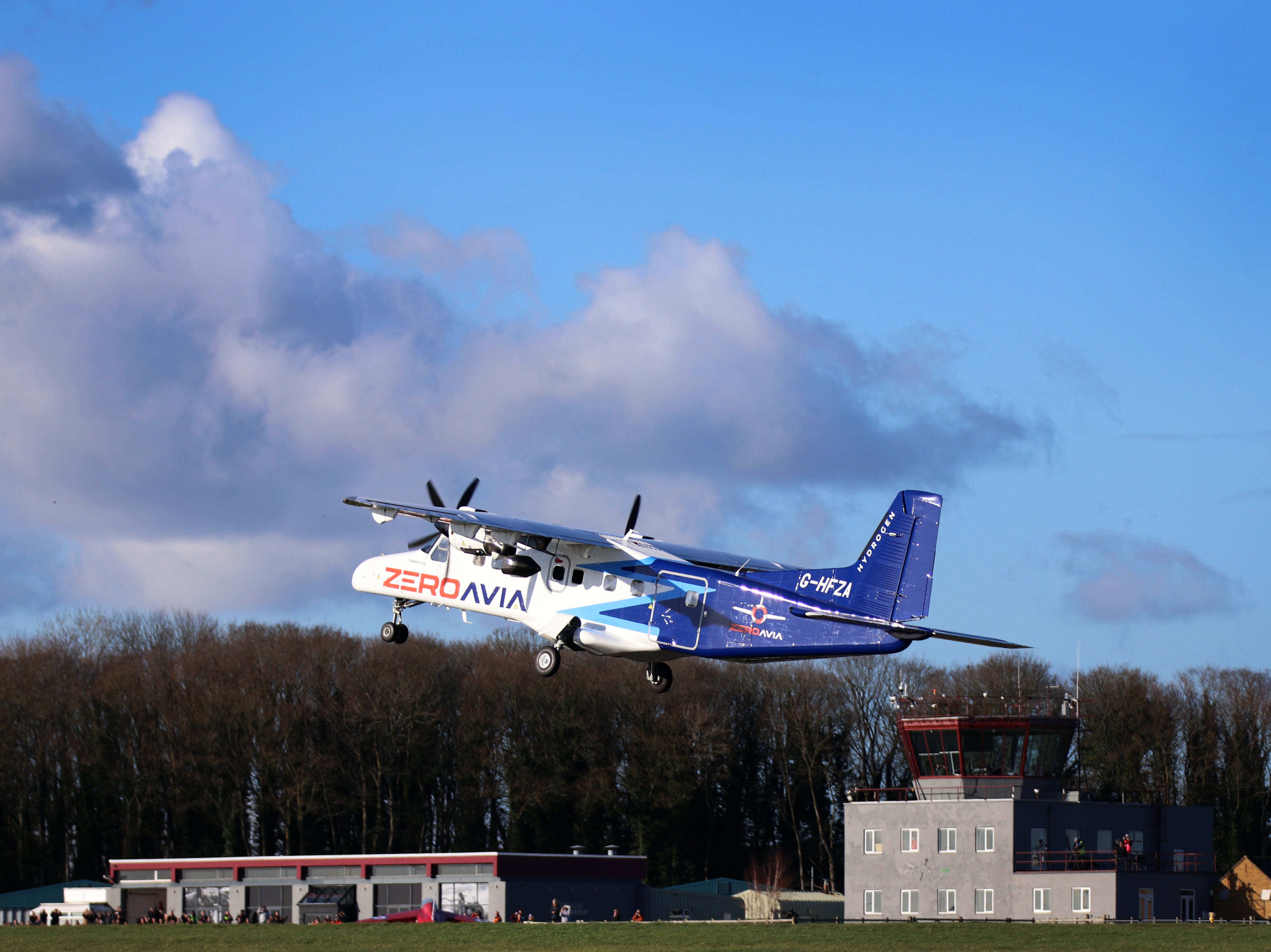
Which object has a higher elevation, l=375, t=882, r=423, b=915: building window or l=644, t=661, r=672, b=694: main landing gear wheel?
l=644, t=661, r=672, b=694: main landing gear wheel

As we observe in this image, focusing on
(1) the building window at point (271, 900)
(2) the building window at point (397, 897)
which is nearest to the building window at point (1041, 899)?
(2) the building window at point (397, 897)

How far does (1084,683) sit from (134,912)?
63457 millimetres

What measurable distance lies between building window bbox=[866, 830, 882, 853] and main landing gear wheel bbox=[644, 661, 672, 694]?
128 feet

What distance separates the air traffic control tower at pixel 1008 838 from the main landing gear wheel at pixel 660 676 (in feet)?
116

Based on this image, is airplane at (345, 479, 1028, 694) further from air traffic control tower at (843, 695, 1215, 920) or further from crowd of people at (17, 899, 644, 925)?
crowd of people at (17, 899, 644, 925)

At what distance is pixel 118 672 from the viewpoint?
334ft

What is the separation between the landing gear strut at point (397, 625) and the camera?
4384cm

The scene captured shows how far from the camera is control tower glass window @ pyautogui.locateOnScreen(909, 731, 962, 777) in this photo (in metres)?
75.4

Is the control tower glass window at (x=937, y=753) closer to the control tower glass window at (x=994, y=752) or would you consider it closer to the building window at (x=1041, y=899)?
the control tower glass window at (x=994, y=752)

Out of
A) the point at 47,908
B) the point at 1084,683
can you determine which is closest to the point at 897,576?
the point at 47,908

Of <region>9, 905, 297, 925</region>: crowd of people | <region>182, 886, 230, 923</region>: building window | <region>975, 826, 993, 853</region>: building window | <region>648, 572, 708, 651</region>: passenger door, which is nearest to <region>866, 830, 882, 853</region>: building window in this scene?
<region>975, 826, 993, 853</region>: building window

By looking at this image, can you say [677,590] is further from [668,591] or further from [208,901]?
[208,901]

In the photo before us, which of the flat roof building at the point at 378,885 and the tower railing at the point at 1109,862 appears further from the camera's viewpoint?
the flat roof building at the point at 378,885

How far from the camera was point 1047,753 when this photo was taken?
7538 cm
